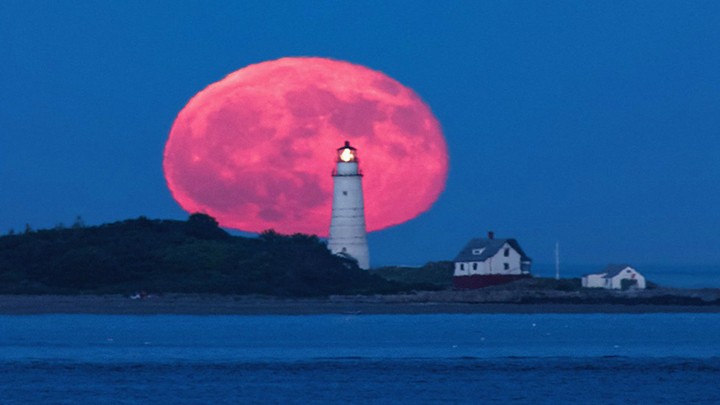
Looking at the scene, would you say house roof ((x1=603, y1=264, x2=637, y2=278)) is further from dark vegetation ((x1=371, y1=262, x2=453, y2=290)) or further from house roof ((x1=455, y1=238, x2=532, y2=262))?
dark vegetation ((x1=371, y1=262, x2=453, y2=290))

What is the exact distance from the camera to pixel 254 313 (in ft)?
237

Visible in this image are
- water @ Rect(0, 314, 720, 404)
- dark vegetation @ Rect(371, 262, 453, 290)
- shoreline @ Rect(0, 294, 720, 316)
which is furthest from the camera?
dark vegetation @ Rect(371, 262, 453, 290)

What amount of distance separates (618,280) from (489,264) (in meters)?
7.55

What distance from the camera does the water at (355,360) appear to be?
45.2m

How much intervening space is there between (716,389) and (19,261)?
154 ft

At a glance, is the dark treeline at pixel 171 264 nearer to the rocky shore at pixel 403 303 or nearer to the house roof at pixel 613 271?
the rocky shore at pixel 403 303

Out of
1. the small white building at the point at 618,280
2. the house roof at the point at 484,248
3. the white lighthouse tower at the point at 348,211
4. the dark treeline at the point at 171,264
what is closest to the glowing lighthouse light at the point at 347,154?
the white lighthouse tower at the point at 348,211

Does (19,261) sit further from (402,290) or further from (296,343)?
(296,343)

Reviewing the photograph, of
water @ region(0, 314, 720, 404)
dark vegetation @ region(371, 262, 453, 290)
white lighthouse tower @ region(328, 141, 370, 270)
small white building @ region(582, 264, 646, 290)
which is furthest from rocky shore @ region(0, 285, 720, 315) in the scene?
dark vegetation @ region(371, 262, 453, 290)

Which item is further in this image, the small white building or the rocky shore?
the small white building

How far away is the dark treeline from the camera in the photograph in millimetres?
78438

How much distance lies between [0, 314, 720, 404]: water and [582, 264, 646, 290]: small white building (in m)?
8.15

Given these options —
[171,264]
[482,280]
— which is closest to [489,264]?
[482,280]

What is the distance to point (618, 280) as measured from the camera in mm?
86812
